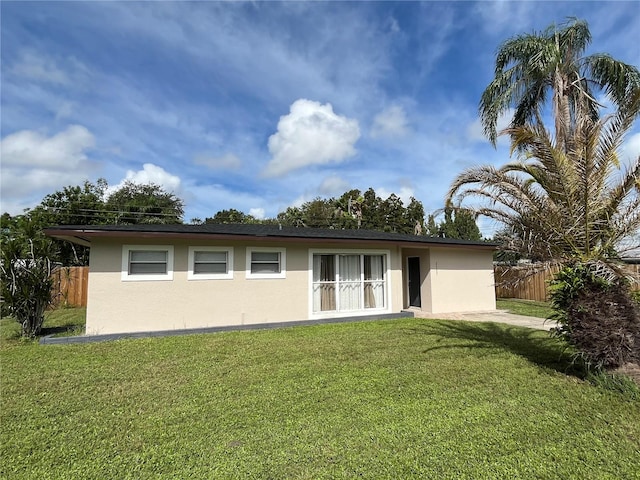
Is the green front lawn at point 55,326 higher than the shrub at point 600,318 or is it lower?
lower

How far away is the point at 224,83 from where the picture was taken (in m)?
12.1

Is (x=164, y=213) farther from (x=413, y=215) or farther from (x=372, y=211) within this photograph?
(x=413, y=215)

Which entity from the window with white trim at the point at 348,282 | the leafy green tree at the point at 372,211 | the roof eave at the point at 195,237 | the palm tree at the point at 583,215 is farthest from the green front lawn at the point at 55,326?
the leafy green tree at the point at 372,211

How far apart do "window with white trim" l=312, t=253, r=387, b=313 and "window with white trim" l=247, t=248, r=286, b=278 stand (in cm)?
114

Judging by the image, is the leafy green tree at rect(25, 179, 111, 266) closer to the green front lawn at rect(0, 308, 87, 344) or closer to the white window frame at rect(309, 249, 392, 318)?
the green front lawn at rect(0, 308, 87, 344)

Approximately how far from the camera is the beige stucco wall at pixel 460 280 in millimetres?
13281

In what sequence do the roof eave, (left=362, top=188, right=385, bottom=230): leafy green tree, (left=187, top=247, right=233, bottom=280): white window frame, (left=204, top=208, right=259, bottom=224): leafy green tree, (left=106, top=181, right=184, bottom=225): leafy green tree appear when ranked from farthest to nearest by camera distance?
(left=204, top=208, right=259, bottom=224): leafy green tree → (left=362, top=188, right=385, bottom=230): leafy green tree → (left=106, top=181, right=184, bottom=225): leafy green tree → (left=187, top=247, right=233, bottom=280): white window frame → the roof eave

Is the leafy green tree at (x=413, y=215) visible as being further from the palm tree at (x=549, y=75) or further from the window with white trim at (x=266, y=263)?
the window with white trim at (x=266, y=263)

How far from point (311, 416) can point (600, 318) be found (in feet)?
15.2

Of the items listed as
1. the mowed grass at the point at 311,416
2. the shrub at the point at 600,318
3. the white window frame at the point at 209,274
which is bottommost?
the mowed grass at the point at 311,416

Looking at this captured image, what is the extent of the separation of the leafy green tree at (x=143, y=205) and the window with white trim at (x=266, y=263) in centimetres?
1762

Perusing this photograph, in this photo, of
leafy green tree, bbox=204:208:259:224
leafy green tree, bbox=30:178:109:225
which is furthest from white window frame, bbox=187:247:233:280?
leafy green tree, bbox=204:208:259:224

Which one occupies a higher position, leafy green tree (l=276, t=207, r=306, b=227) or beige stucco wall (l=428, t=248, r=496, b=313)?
leafy green tree (l=276, t=207, r=306, b=227)

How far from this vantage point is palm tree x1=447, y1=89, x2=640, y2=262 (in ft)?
17.7
